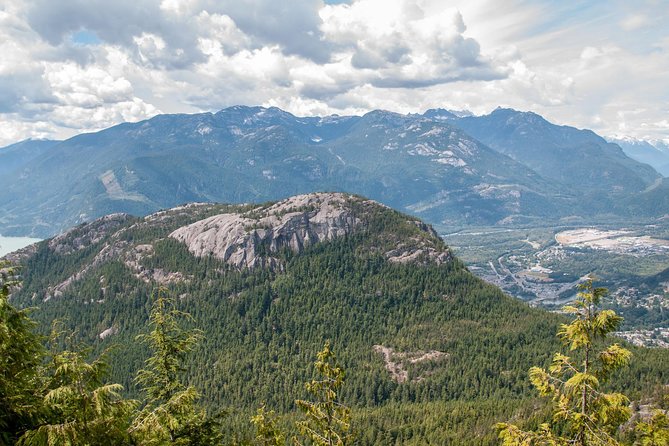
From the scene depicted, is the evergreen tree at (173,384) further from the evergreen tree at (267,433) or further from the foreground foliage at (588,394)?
the foreground foliage at (588,394)

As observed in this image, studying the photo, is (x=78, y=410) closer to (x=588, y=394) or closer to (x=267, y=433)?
(x=267, y=433)

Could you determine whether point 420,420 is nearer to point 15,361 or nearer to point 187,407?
point 187,407

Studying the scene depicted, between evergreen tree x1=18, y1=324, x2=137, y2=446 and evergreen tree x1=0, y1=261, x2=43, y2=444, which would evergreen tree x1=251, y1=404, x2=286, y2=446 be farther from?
evergreen tree x1=0, y1=261, x2=43, y2=444

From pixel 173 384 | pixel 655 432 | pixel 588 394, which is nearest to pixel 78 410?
pixel 173 384

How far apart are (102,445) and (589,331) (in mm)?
24286

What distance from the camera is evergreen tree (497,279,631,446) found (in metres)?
22.0

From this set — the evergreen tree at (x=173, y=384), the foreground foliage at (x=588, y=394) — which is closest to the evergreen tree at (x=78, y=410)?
the evergreen tree at (x=173, y=384)

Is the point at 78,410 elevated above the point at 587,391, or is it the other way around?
the point at 78,410

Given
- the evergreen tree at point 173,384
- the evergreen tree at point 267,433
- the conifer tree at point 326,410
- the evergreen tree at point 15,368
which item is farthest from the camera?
the evergreen tree at point 267,433

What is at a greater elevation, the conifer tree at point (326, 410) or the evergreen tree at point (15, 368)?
the evergreen tree at point (15, 368)

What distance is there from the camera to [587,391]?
22.5 m

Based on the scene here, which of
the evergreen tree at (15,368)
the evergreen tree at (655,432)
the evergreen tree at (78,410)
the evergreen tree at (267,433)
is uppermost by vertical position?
the evergreen tree at (15,368)

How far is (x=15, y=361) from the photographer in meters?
20.0

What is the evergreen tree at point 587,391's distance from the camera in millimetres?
21984
